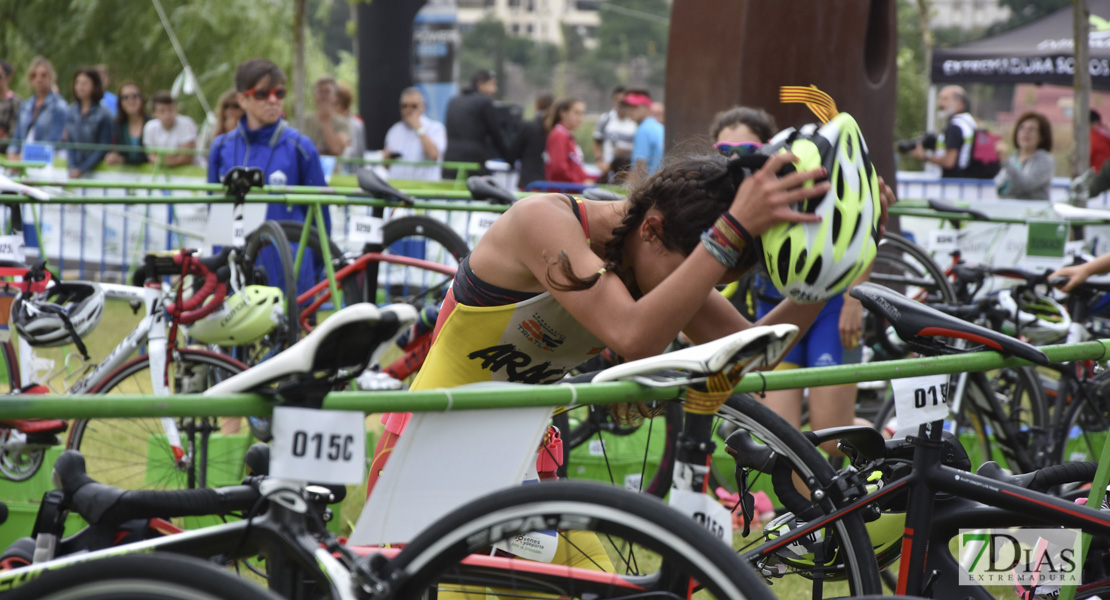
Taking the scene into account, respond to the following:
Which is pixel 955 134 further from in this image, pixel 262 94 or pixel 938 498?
pixel 938 498

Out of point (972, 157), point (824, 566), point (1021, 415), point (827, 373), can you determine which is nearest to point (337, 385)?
point (827, 373)

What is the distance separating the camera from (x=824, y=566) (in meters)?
2.82

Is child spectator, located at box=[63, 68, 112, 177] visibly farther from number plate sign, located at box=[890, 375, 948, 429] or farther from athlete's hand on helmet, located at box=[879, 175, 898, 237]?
number plate sign, located at box=[890, 375, 948, 429]

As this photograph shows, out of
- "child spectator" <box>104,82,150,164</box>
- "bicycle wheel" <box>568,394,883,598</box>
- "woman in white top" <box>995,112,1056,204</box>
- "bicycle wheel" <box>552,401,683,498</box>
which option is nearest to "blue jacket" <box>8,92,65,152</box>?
"child spectator" <box>104,82,150,164</box>

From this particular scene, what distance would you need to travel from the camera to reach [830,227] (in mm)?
2295

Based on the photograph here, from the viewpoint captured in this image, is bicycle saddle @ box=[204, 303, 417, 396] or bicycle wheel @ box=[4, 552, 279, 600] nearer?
bicycle wheel @ box=[4, 552, 279, 600]

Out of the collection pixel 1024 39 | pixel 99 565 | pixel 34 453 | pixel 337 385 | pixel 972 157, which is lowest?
pixel 34 453

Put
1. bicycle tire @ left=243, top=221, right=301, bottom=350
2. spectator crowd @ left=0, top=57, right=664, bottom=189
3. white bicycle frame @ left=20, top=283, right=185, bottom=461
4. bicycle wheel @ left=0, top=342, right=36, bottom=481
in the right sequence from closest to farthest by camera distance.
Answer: bicycle wheel @ left=0, top=342, right=36, bottom=481 < white bicycle frame @ left=20, top=283, right=185, bottom=461 < bicycle tire @ left=243, top=221, right=301, bottom=350 < spectator crowd @ left=0, top=57, right=664, bottom=189

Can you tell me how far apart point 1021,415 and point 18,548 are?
15.3 feet

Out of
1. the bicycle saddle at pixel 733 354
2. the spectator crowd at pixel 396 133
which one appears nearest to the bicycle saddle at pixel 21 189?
the bicycle saddle at pixel 733 354

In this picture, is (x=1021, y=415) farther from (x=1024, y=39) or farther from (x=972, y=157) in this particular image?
(x=1024, y=39)

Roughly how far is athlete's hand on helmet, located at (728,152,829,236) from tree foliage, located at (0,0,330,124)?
23801mm

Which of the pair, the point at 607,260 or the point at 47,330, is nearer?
the point at 607,260

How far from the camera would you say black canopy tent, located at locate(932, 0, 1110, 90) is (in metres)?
15.0
